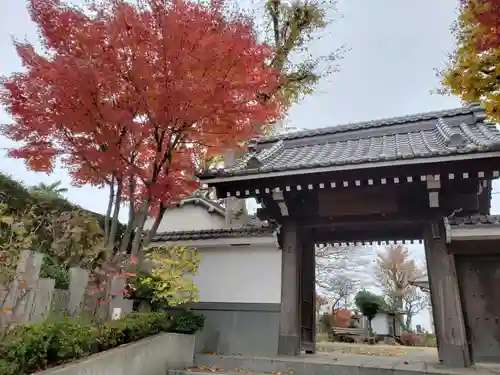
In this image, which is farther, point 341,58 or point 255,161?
point 341,58

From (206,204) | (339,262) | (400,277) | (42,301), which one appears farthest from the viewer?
(400,277)

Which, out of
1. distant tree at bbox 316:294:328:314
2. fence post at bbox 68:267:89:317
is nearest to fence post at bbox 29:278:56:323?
fence post at bbox 68:267:89:317

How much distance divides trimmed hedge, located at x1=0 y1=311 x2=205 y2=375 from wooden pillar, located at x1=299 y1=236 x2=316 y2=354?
310cm

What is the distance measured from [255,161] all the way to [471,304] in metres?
4.63

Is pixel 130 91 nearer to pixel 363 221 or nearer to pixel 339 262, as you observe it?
pixel 363 221

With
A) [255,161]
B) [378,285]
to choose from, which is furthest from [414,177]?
[378,285]

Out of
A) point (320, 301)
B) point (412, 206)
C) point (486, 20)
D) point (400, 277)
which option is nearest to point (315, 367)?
point (412, 206)

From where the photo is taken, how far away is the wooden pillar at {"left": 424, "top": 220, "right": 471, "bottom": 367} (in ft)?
18.3

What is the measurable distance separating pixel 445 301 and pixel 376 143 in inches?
131

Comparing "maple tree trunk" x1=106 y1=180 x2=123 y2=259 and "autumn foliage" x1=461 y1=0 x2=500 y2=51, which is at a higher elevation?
"autumn foliage" x1=461 y1=0 x2=500 y2=51

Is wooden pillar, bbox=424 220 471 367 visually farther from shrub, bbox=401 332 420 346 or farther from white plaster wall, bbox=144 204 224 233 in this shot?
shrub, bbox=401 332 420 346

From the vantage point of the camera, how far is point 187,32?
6.12 meters

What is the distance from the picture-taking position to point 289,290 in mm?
6719

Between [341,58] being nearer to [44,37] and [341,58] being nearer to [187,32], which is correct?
[187,32]
